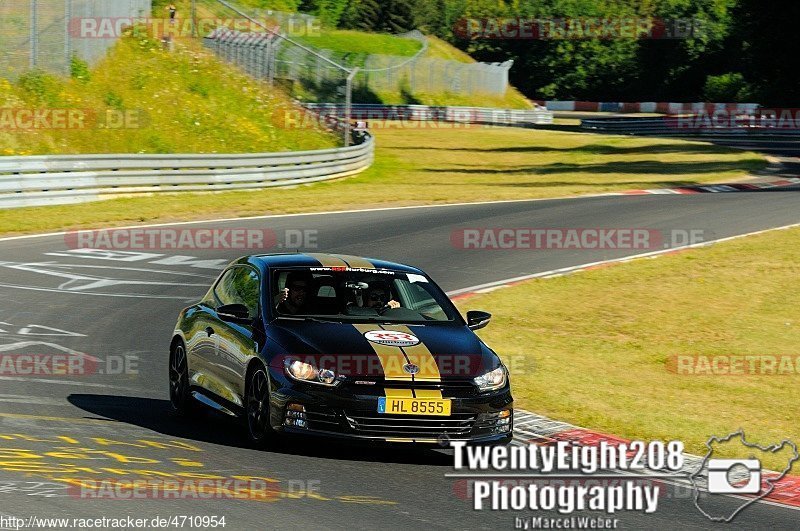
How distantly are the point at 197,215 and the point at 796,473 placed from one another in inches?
751

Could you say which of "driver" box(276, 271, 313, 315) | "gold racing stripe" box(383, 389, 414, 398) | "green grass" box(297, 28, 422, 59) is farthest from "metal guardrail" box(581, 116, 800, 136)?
"gold racing stripe" box(383, 389, 414, 398)

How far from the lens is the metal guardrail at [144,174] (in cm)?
2689

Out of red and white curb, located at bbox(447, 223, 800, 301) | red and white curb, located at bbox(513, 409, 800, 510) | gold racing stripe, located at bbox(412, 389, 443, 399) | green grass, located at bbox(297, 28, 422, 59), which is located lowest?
red and white curb, located at bbox(447, 223, 800, 301)

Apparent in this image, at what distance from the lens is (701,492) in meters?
8.96

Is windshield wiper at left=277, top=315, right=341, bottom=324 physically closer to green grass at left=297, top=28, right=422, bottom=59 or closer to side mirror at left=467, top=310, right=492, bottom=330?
side mirror at left=467, top=310, right=492, bottom=330

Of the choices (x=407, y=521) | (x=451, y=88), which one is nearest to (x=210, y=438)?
(x=407, y=521)

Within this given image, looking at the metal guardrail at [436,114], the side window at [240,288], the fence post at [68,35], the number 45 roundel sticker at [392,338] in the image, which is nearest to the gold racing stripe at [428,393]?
the number 45 roundel sticker at [392,338]

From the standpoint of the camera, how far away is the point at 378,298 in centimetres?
1071

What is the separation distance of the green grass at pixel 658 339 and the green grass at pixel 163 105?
54.9 ft

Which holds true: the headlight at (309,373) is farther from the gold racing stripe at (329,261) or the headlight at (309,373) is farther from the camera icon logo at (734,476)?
the camera icon logo at (734,476)

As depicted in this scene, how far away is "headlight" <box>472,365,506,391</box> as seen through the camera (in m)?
9.61

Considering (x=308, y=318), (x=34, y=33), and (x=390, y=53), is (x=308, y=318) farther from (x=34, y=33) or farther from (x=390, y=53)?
(x=390, y=53)

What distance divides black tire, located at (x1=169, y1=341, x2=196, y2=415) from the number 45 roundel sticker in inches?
77.9

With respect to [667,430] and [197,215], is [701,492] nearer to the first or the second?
[667,430]
